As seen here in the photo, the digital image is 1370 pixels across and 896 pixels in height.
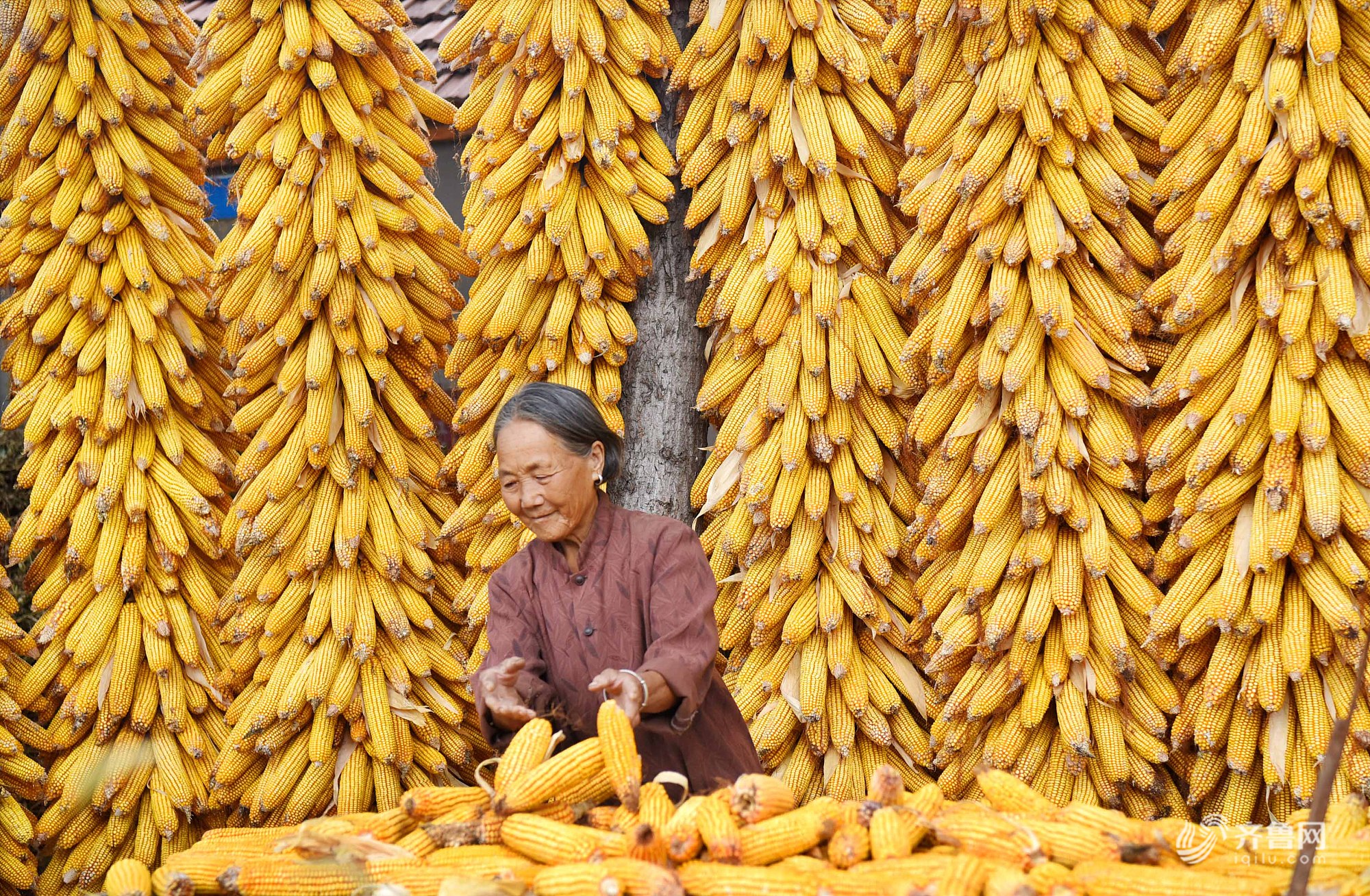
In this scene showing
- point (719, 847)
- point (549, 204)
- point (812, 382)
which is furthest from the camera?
point (549, 204)

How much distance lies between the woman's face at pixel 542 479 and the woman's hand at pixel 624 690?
1.60ft

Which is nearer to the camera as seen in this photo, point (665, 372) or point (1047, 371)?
point (1047, 371)

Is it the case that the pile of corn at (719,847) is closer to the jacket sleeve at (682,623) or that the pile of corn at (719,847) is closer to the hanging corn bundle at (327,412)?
the jacket sleeve at (682,623)

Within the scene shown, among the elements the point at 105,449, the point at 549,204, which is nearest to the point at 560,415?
the point at 549,204

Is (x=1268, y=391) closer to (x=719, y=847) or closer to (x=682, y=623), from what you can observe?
(x=682, y=623)

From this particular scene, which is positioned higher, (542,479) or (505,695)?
(542,479)

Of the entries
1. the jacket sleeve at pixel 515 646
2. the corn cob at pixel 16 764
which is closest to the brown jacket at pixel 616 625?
the jacket sleeve at pixel 515 646

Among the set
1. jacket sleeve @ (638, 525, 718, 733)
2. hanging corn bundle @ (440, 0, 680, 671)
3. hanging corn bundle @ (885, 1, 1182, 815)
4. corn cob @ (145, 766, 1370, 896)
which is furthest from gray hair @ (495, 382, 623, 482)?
hanging corn bundle @ (885, 1, 1182, 815)

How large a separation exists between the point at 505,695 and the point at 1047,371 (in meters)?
2.03

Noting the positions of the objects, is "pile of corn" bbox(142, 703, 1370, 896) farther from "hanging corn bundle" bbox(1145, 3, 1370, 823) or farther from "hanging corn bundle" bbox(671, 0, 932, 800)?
"hanging corn bundle" bbox(671, 0, 932, 800)

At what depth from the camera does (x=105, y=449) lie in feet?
15.5

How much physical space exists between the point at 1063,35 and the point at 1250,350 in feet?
3.59

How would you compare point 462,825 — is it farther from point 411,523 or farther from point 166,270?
point 166,270

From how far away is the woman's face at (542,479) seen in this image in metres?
3.12
